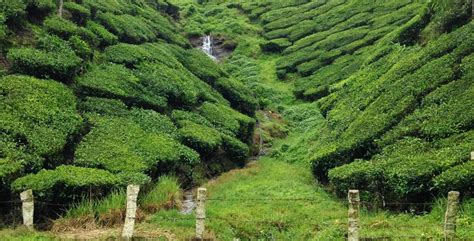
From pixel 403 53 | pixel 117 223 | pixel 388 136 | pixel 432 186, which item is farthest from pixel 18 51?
pixel 403 53

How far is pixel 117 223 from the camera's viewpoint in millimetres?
16625

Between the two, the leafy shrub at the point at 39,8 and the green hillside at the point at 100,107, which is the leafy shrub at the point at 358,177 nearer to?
the green hillside at the point at 100,107

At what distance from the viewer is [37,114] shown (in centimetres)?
2023

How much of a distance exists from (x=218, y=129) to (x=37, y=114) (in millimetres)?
11789

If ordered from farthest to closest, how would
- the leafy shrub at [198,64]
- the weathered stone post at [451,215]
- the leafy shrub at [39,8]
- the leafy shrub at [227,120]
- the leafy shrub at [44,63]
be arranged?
1. the leafy shrub at [198,64]
2. the leafy shrub at [227,120]
3. the leafy shrub at [39,8]
4. the leafy shrub at [44,63]
5. the weathered stone post at [451,215]

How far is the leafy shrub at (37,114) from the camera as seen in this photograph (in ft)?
61.4

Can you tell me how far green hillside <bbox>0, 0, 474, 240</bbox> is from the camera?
55.3 ft

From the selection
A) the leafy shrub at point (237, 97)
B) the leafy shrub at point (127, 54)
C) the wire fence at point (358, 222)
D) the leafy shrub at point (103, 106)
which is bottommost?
the wire fence at point (358, 222)

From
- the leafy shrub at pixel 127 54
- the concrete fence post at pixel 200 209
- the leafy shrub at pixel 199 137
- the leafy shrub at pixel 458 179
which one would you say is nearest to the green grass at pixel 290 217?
the leafy shrub at pixel 458 179

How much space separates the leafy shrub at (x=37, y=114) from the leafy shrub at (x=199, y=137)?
6071 mm

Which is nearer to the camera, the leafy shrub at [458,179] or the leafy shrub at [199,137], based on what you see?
the leafy shrub at [458,179]

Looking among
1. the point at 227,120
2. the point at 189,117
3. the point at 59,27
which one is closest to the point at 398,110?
the point at 227,120

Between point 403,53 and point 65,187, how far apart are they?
23.2 meters

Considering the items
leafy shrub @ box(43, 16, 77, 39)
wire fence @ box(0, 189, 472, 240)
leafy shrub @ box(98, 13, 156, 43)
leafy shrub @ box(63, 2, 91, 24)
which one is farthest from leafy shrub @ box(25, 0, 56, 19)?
wire fence @ box(0, 189, 472, 240)
